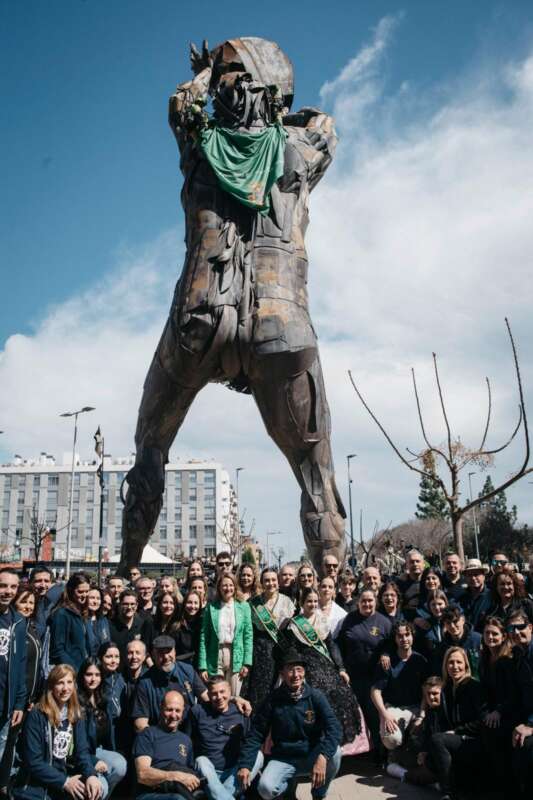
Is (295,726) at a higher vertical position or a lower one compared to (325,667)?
lower

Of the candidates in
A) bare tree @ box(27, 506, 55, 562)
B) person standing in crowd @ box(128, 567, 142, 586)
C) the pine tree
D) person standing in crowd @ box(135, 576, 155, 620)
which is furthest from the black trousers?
the pine tree

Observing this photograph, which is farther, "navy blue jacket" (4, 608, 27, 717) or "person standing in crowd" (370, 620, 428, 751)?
"person standing in crowd" (370, 620, 428, 751)

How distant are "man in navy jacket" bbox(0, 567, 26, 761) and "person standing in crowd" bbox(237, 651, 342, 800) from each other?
1704 mm

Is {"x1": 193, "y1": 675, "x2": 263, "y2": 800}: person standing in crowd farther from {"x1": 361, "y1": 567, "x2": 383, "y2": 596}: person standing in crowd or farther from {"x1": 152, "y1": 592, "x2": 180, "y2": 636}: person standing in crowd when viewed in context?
{"x1": 361, "y1": 567, "x2": 383, "y2": 596}: person standing in crowd

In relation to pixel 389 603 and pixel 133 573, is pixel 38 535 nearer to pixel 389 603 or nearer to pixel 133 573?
pixel 133 573

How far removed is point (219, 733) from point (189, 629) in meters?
1.17

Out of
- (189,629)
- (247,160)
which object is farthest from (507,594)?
(247,160)

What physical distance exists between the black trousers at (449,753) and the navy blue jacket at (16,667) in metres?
3.14

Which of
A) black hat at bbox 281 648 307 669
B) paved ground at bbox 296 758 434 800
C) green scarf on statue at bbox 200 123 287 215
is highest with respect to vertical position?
green scarf on statue at bbox 200 123 287 215

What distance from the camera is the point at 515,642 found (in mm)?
5777

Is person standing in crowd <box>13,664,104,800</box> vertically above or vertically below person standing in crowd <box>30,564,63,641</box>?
below

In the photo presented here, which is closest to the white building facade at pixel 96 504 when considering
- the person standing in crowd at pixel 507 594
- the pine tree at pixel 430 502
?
the pine tree at pixel 430 502

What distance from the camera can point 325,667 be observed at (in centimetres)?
616

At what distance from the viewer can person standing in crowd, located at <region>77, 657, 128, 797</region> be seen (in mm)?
5449
